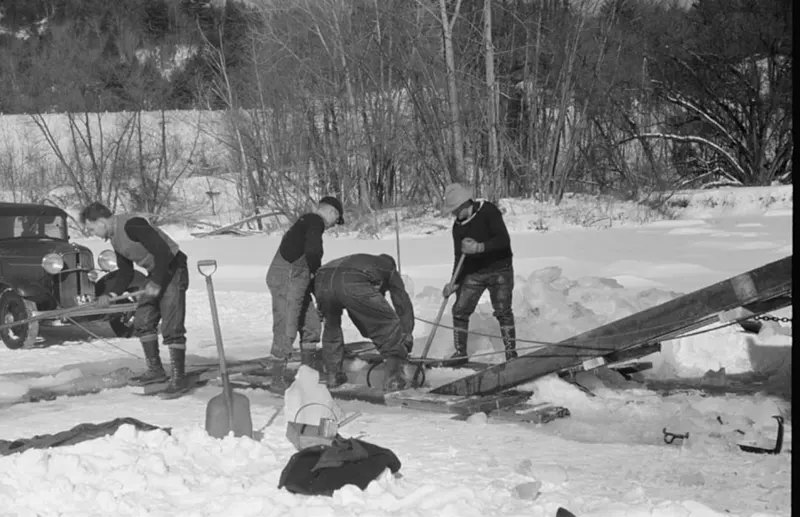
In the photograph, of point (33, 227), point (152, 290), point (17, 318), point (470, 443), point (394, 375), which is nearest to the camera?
point (470, 443)

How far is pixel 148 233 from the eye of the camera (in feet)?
27.0

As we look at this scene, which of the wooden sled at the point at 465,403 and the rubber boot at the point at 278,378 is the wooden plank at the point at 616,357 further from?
the rubber boot at the point at 278,378

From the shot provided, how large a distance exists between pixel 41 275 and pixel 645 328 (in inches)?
308

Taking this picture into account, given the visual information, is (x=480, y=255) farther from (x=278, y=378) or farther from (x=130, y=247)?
(x=130, y=247)

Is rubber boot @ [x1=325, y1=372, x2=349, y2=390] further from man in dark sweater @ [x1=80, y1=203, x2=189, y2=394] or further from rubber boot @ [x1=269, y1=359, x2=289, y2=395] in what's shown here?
man in dark sweater @ [x1=80, y1=203, x2=189, y2=394]

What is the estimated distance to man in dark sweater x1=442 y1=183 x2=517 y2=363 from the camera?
8.91 metres

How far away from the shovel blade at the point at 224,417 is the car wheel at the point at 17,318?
581 cm

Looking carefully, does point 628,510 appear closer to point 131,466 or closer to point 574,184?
point 131,466

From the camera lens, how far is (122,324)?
12039 millimetres

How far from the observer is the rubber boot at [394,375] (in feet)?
26.1

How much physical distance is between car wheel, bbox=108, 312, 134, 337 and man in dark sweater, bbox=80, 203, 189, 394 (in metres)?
3.22

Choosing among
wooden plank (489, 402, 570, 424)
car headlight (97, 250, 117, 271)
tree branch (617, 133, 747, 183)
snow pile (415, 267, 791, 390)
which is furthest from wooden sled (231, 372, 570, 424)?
tree branch (617, 133, 747, 183)

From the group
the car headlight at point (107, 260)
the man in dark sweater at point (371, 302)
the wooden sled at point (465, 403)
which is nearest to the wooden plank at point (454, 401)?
the wooden sled at point (465, 403)

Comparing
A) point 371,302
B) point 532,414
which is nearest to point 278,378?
point 371,302
